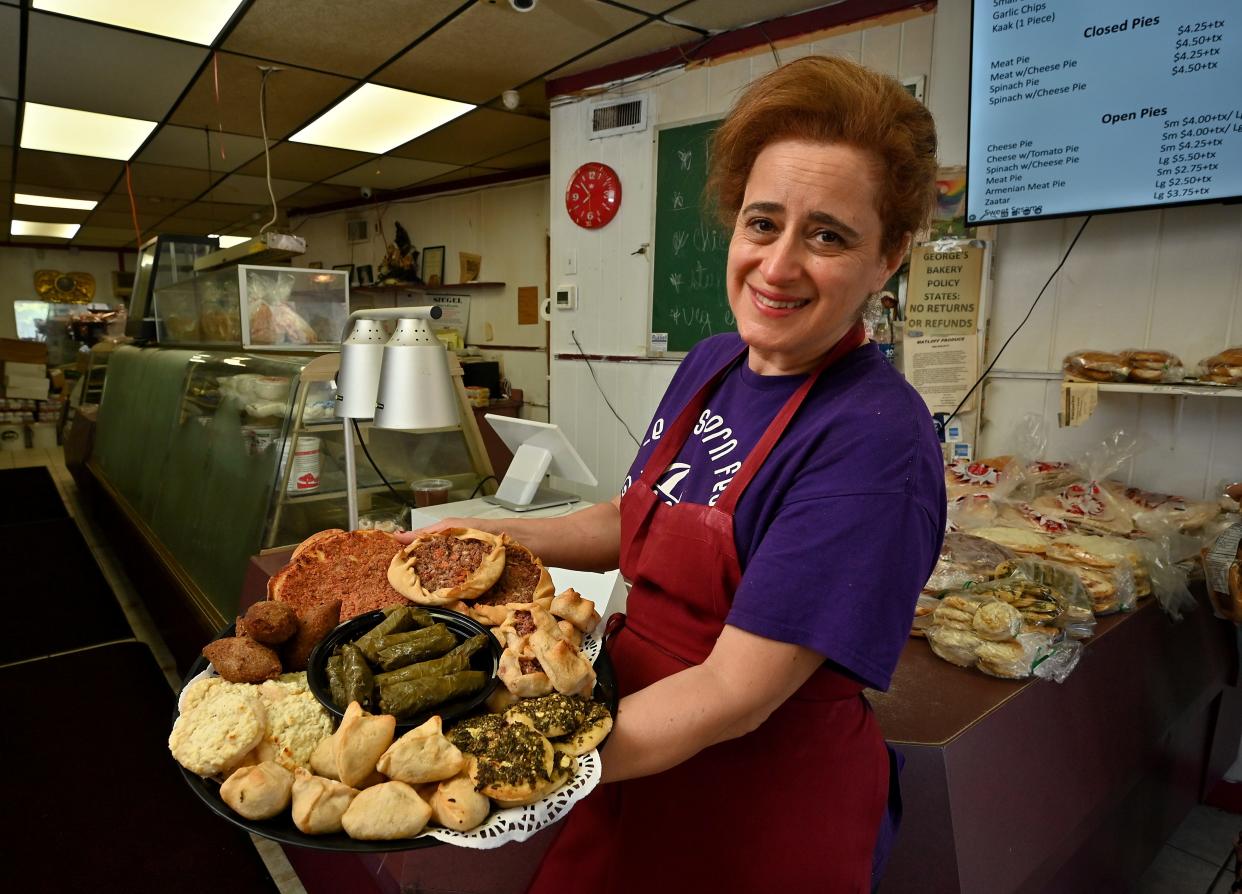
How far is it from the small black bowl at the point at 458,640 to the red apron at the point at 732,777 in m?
0.27

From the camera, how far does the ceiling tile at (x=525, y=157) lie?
5.68m

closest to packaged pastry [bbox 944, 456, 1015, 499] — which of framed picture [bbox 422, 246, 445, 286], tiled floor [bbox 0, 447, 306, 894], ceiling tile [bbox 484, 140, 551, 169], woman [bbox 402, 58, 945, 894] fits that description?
woman [bbox 402, 58, 945, 894]

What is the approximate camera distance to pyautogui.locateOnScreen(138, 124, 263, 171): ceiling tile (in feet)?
17.1

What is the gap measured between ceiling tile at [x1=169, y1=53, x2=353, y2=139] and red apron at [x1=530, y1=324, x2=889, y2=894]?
13.5ft

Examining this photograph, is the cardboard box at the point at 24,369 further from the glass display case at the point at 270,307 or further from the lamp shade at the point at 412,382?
the lamp shade at the point at 412,382

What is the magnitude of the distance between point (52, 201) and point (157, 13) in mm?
6088

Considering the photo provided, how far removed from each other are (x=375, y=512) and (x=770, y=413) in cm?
193

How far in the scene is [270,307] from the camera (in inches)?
133

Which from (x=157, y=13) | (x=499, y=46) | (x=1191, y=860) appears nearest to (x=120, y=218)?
(x=157, y=13)

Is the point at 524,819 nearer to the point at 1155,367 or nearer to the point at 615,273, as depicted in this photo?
the point at 1155,367

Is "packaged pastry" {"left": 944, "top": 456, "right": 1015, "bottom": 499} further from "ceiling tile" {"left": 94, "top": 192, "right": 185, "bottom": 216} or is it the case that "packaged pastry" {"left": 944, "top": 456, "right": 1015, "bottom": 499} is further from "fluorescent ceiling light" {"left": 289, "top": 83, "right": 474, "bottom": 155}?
"ceiling tile" {"left": 94, "top": 192, "right": 185, "bottom": 216}

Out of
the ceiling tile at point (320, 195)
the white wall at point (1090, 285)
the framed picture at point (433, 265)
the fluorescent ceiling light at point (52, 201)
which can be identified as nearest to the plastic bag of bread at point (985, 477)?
the white wall at point (1090, 285)

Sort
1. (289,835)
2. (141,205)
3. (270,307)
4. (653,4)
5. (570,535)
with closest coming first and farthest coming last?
1. (289,835)
2. (570,535)
3. (653,4)
4. (270,307)
5. (141,205)

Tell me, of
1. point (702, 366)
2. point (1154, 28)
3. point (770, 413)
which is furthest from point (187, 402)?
point (1154, 28)
